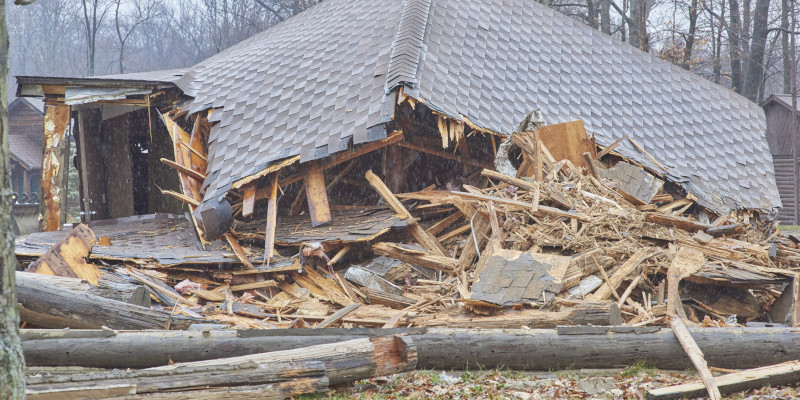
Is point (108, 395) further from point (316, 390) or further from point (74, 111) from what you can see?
point (74, 111)

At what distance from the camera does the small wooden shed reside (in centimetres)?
2374

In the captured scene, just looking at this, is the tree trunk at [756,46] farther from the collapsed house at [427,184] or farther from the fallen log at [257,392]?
the fallen log at [257,392]

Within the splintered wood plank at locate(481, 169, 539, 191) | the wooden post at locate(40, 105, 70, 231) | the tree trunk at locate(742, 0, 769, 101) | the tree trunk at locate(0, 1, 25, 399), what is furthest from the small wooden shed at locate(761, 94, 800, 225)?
the tree trunk at locate(0, 1, 25, 399)

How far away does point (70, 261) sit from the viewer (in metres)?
7.84

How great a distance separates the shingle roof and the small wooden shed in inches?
477

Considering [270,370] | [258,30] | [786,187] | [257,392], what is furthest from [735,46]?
[257,392]

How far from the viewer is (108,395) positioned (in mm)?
4285

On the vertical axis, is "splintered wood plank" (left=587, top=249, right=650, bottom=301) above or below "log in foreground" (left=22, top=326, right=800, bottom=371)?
above

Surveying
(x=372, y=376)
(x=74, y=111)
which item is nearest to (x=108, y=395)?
(x=372, y=376)

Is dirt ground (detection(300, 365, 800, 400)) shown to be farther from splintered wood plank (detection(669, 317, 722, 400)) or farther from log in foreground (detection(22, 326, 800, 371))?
splintered wood plank (detection(669, 317, 722, 400))

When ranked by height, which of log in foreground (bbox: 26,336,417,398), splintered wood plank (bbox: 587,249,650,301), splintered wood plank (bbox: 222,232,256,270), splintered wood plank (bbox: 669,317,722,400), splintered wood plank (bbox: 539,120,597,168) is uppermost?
splintered wood plank (bbox: 539,120,597,168)

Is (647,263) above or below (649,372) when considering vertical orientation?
above

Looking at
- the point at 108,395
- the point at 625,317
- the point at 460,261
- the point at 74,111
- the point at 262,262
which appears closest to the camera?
the point at 108,395

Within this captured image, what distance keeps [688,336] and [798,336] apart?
0.94m
